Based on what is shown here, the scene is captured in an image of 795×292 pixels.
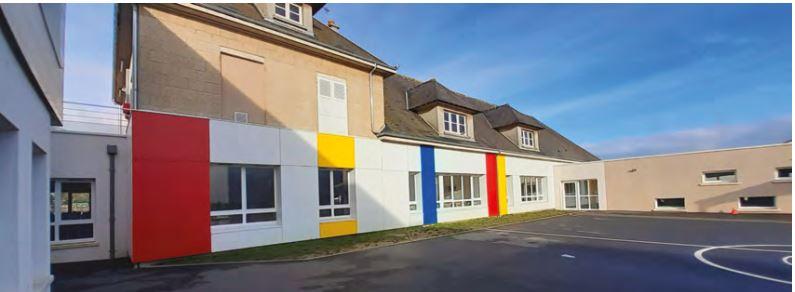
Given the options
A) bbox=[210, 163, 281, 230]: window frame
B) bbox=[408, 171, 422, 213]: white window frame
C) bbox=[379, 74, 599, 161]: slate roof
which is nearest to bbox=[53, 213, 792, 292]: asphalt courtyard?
bbox=[210, 163, 281, 230]: window frame

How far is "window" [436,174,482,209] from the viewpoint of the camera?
17.2 meters

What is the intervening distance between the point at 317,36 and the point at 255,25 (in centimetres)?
309

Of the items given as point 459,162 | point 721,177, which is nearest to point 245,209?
point 459,162

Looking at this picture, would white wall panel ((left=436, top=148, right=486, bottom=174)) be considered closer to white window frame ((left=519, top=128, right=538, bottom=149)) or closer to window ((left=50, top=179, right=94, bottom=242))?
white window frame ((left=519, top=128, right=538, bottom=149))

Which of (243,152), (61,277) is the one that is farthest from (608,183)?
(61,277)

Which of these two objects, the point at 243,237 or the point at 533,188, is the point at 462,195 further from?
the point at 243,237

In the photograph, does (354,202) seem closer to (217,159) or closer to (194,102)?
(217,159)

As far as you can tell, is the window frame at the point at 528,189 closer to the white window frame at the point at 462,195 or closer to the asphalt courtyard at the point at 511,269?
the white window frame at the point at 462,195

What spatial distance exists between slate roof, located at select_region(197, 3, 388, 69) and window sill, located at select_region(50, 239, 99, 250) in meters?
6.59

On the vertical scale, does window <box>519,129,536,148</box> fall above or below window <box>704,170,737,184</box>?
above

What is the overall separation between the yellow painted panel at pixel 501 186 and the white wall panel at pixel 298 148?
1099 cm

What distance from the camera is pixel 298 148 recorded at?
12.1m

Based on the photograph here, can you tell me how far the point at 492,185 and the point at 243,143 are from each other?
41.7ft

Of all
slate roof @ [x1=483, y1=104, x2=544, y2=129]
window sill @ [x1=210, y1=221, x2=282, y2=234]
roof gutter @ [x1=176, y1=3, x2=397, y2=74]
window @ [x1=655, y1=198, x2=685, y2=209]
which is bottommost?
window @ [x1=655, y1=198, x2=685, y2=209]
